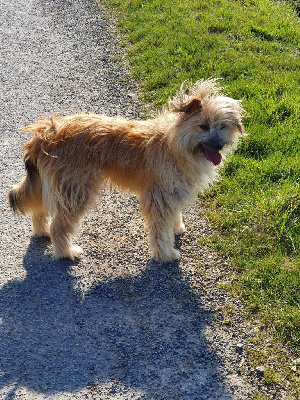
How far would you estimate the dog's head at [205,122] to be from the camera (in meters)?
5.42

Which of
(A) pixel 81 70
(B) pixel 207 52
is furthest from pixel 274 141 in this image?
(A) pixel 81 70

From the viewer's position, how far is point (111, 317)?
18.6 ft

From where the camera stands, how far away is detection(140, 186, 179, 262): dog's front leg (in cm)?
600

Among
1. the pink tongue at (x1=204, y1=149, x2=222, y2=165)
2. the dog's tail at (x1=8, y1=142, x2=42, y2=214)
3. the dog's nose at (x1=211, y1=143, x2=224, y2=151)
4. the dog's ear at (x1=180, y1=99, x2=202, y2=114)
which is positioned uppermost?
the dog's ear at (x1=180, y1=99, x2=202, y2=114)

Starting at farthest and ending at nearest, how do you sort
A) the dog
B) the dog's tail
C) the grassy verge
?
1. the dog's tail
2. the grassy verge
3. the dog

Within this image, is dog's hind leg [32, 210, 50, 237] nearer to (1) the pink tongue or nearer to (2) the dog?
(2) the dog

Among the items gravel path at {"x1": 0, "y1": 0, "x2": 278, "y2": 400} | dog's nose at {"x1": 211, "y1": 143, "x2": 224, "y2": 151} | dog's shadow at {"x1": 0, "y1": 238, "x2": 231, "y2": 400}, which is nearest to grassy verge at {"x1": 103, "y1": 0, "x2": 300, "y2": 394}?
gravel path at {"x1": 0, "y1": 0, "x2": 278, "y2": 400}

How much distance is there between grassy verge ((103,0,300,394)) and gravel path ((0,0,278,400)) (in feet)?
1.26

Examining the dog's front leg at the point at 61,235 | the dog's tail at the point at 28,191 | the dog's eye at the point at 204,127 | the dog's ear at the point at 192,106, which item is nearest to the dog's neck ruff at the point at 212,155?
the dog's eye at the point at 204,127

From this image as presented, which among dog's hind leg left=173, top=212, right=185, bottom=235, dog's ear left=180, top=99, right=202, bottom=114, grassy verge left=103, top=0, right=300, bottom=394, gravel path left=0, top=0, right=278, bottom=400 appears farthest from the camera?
dog's hind leg left=173, top=212, right=185, bottom=235

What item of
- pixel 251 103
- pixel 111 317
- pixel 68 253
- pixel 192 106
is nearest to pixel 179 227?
pixel 68 253

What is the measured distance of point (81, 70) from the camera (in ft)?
34.4

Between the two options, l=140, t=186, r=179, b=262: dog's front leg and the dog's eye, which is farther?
l=140, t=186, r=179, b=262: dog's front leg

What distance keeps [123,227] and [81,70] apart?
4.62 m
